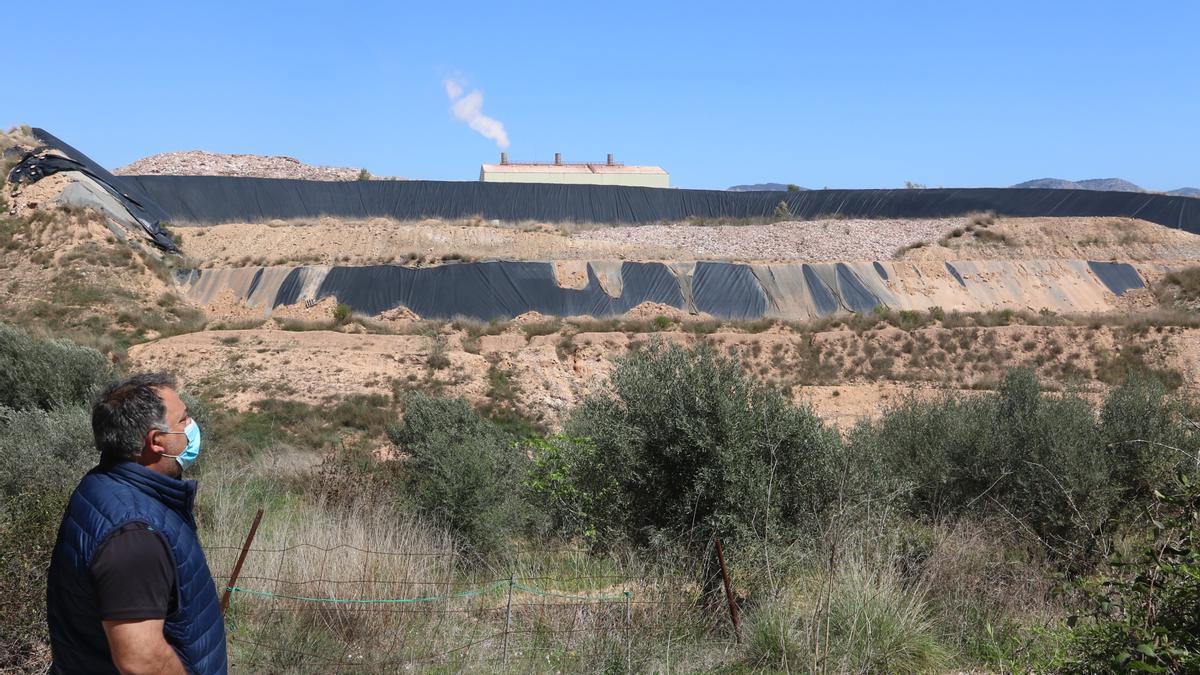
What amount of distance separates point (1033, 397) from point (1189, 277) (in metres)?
28.7

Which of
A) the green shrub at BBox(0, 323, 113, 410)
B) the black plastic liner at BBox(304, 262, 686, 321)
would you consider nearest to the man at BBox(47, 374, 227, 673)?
the green shrub at BBox(0, 323, 113, 410)

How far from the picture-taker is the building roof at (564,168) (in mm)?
56188

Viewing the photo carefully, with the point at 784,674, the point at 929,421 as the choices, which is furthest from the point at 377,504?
the point at 929,421

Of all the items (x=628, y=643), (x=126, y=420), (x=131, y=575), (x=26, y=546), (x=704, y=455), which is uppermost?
(x=126, y=420)

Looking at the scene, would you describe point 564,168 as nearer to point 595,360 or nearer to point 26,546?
point 595,360

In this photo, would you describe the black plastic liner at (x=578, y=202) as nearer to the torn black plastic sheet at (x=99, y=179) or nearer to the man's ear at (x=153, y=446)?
the torn black plastic sheet at (x=99, y=179)

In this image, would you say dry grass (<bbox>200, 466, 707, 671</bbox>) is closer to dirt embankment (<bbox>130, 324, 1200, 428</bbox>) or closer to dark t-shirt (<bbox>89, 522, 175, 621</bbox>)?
dark t-shirt (<bbox>89, 522, 175, 621</bbox>)

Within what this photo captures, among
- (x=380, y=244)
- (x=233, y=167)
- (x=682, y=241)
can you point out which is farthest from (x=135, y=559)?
(x=233, y=167)

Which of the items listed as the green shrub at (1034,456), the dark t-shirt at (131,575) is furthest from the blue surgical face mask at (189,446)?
the green shrub at (1034,456)

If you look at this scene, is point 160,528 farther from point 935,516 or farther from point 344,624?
point 935,516

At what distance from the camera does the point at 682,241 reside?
4138 centimetres

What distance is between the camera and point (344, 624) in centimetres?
602

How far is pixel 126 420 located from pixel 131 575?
56cm

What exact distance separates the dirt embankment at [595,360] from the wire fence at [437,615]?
1494 centimetres
